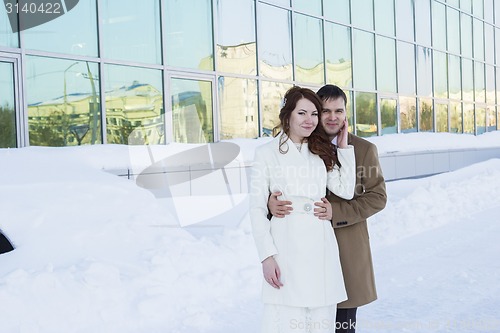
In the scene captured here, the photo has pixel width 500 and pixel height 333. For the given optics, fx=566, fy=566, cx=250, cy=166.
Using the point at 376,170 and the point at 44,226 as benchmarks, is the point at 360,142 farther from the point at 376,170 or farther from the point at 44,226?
the point at 44,226

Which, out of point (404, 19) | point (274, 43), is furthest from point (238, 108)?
point (404, 19)

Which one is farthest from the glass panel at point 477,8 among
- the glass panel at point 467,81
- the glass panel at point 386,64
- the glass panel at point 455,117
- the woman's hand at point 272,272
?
the woman's hand at point 272,272

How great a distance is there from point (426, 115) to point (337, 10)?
24.3 feet

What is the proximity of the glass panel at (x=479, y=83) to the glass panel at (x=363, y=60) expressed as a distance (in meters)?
9.88

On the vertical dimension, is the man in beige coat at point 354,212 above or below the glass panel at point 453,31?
below

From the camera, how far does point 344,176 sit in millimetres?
2900

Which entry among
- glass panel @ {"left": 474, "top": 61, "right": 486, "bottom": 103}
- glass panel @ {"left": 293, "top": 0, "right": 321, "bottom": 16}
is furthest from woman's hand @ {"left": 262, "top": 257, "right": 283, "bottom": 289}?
glass panel @ {"left": 474, "top": 61, "right": 486, "bottom": 103}

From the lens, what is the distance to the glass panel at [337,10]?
1771 cm

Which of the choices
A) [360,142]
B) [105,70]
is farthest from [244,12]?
[360,142]

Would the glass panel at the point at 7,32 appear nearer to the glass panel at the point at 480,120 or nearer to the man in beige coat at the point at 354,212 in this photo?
the man in beige coat at the point at 354,212

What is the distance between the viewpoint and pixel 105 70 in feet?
35.4

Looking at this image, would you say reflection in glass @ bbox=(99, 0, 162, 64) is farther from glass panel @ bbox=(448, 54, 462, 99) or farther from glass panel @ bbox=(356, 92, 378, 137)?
glass panel @ bbox=(448, 54, 462, 99)

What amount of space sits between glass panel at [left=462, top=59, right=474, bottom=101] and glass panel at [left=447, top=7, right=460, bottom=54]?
41.2 inches

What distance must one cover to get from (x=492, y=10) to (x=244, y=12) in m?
19.6
